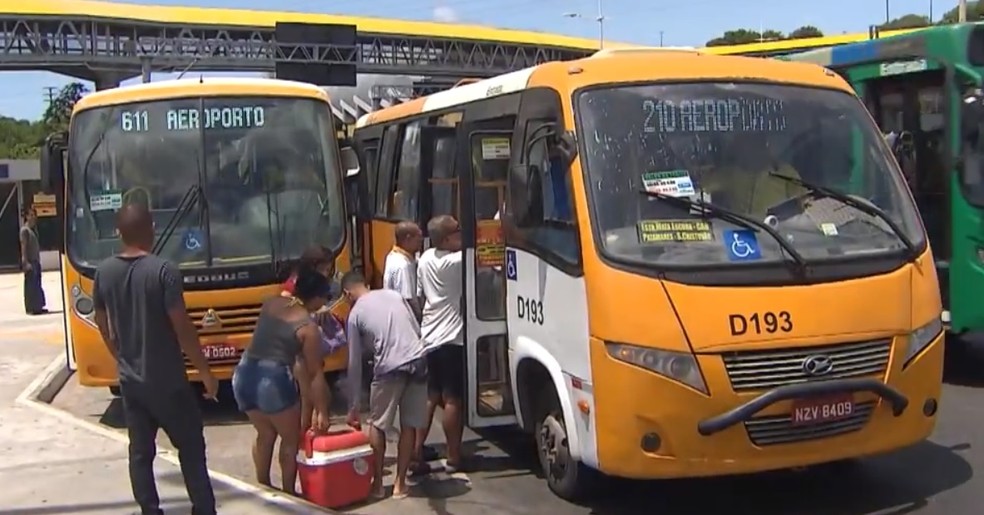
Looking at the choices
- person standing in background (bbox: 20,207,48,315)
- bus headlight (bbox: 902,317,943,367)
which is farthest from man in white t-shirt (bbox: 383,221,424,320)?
person standing in background (bbox: 20,207,48,315)

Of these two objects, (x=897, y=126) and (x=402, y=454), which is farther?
(x=897, y=126)

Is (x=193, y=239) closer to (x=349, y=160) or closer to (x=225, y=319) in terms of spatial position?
(x=225, y=319)

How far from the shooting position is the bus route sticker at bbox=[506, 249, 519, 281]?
7.43 meters

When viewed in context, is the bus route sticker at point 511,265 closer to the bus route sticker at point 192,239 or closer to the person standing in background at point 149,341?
the person standing in background at point 149,341

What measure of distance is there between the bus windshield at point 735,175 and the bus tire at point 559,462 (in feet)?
4.08

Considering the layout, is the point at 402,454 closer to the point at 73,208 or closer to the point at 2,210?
the point at 73,208

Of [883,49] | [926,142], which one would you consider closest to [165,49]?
[883,49]

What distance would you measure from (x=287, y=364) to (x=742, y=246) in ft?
8.73

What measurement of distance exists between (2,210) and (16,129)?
75.9 m

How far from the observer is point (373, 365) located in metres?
7.37

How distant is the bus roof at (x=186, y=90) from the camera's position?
9984 millimetres

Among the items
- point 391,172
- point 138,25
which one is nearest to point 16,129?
point 138,25

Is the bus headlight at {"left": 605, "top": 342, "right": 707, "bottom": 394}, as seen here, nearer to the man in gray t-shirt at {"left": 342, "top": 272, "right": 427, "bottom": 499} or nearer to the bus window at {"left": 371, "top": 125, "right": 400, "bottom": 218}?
the man in gray t-shirt at {"left": 342, "top": 272, "right": 427, "bottom": 499}

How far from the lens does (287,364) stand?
6.77 meters
